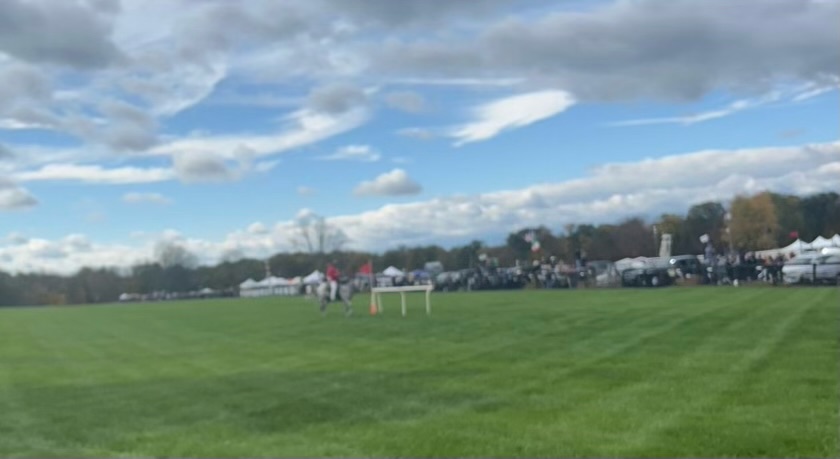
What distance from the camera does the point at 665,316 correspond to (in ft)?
77.5

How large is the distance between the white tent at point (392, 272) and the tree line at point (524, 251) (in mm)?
920

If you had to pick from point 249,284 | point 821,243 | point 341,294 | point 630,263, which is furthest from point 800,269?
point 249,284

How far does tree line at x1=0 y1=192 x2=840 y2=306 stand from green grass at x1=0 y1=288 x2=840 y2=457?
1.89m

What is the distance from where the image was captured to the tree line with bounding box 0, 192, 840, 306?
18344mm

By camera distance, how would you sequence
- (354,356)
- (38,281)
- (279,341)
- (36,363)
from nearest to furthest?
(354,356) < (36,363) < (279,341) < (38,281)

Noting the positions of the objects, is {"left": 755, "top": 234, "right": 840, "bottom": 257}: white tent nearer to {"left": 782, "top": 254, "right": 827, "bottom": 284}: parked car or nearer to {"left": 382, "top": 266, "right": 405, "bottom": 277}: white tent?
{"left": 782, "top": 254, "right": 827, "bottom": 284}: parked car

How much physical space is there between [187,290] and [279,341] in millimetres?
47019

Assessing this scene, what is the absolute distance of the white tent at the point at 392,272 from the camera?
58562 millimetres

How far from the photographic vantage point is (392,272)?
59.2 metres

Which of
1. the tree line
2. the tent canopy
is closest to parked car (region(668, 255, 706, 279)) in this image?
the tree line

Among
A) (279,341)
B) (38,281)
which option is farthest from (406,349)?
(38,281)

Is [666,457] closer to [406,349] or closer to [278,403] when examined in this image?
A: [278,403]

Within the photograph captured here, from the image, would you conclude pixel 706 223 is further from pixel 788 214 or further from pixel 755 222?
pixel 788 214

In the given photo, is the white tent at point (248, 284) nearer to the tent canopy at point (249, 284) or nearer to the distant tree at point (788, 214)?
the tent canopy at point (249, 284)
